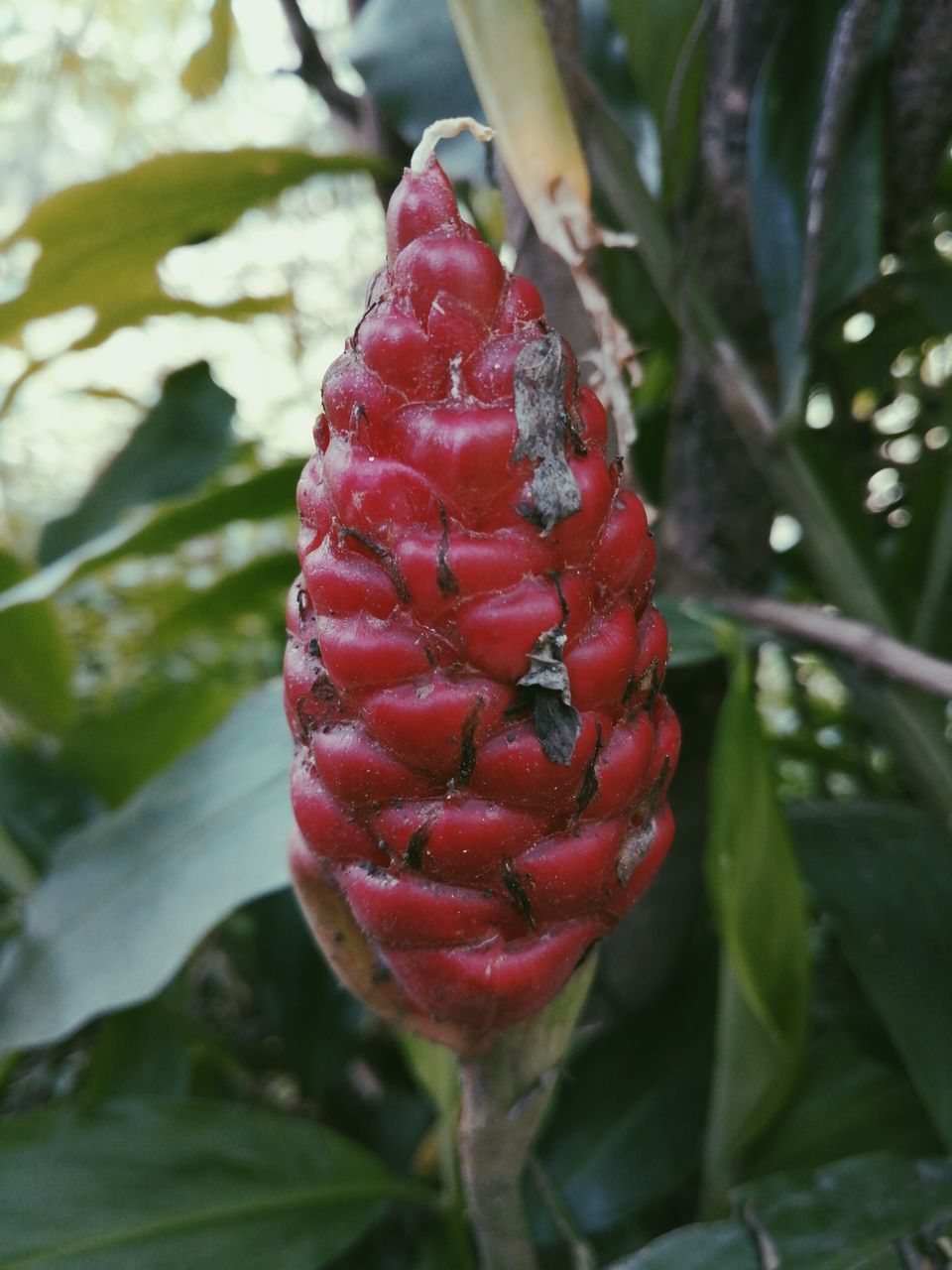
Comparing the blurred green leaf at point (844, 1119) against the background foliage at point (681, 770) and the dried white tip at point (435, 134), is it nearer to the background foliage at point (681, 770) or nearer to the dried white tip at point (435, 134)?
the background foliage at point (681, 770)

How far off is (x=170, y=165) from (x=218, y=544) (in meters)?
1.16

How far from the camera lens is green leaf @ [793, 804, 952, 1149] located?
513mm

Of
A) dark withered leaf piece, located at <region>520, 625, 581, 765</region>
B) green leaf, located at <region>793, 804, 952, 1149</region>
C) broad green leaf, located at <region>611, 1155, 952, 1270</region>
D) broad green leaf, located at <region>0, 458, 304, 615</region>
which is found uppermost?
broad green leaf, located at <region>0, 458, 304, 615</region>

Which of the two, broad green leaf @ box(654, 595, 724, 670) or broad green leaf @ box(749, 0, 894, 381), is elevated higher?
broad green leaf @ box(749, 0, 894, 381)

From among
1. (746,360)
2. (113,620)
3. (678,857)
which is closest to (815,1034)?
(678,857)

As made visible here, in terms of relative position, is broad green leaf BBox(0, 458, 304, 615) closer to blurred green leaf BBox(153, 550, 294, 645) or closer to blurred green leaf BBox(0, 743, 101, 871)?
blurred green leaf BBox(153, 550, 294, 645)

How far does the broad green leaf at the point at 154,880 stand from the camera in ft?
1.54

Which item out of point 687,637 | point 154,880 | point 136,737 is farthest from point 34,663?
point 687,637

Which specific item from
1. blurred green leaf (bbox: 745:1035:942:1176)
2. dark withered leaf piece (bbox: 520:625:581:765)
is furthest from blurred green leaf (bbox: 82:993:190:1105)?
dark withered leaf piece (bbox: 520:625:581:765)

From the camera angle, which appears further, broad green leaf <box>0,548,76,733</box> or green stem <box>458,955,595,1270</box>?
broad green leaf <box>0,548,76,733</box>

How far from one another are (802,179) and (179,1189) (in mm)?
639

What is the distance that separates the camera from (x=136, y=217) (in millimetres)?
656

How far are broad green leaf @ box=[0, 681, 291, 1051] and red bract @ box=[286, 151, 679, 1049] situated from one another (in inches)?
7.3

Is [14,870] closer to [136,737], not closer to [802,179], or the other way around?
[136,737]
